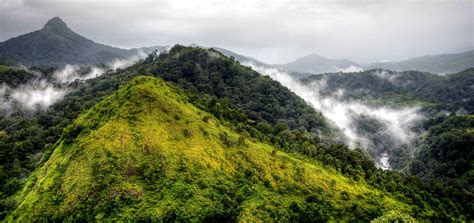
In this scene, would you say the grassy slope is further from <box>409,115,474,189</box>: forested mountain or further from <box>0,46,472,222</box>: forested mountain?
<box>409,115,474,189</box>: forested mountain

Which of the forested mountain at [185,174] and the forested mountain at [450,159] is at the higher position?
the forested mountain at [185,174]

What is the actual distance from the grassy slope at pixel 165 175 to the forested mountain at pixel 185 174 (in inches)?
7.3

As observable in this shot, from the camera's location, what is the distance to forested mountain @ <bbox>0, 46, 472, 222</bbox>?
52.9 metres

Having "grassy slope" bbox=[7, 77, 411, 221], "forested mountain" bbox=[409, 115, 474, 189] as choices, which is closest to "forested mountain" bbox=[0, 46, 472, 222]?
"grassy slope" bbox=[7, 77, 411, 221]

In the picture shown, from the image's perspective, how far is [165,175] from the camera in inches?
2269

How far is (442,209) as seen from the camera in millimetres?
80062

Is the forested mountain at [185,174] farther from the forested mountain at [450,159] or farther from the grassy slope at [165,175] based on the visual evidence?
the forested mountain at [450,159]

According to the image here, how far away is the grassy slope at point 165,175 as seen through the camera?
52250mm

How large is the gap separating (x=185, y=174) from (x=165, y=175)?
3348 mm

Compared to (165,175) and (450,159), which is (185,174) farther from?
(450,159)

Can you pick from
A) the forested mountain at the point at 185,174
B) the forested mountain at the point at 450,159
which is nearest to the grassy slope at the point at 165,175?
the forested mountain at the point at 185,174

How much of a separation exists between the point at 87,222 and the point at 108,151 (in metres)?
12.6

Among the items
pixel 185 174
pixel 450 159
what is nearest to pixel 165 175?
→ pixel 185 174

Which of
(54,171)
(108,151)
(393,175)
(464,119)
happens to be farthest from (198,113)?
(464,119)
